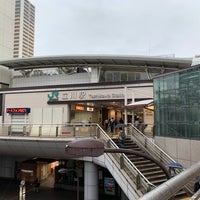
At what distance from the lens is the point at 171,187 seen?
6.11 feet

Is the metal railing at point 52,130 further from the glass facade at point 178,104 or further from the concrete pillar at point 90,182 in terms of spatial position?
the glass facade at point 178,104

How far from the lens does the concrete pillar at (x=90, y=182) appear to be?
700 inches

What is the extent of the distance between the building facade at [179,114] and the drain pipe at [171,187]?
1283 centimetres

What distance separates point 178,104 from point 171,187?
1479 centimetres

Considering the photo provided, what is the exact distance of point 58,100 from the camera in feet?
89.2

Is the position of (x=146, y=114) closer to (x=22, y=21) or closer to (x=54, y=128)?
(x=54, y=128)

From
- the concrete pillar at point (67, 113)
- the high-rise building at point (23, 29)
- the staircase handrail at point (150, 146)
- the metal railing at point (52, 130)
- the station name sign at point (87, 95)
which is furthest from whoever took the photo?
the high-rise building at point (23, 29)

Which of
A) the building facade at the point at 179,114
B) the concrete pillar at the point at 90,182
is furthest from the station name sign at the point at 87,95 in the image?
the concrete pillar at the point at 90,182

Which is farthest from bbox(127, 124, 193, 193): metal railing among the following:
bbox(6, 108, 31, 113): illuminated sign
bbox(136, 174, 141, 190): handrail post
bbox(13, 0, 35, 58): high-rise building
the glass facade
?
bbox(13, 0, 35, 58): high-rise building

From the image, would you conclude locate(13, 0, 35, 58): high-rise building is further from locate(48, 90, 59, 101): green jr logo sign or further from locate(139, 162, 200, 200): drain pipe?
locate(139, 162, 200, 200): drain pipe

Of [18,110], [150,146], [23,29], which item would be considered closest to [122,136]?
[150,146]

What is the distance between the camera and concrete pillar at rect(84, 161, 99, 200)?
1778cm

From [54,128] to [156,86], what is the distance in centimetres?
845

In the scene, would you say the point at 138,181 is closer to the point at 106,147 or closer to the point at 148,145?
the point at 106,147
